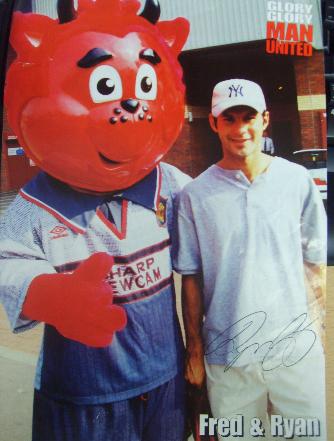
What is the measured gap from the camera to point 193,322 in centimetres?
189

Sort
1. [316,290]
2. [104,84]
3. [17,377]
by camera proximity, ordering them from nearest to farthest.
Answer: [104,84]
[316,290]
[17,377]

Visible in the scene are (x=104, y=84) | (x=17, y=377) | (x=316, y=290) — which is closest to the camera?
(x=104, y=84)

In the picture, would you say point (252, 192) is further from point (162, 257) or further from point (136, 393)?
point (136, 393)

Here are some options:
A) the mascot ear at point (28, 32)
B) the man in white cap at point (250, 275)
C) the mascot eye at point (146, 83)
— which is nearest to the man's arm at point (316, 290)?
the man in white cap at point (250, 275)

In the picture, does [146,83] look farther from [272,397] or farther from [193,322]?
[272,397]

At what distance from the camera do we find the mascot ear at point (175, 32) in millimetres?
1817

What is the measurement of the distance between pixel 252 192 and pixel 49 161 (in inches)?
27.0

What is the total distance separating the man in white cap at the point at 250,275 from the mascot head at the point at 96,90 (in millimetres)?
200

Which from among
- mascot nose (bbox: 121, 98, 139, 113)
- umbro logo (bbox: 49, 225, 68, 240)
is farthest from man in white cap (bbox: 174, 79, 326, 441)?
umbro logo (bbox: 49, 225, 68, 240)

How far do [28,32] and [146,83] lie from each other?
420 millimetres

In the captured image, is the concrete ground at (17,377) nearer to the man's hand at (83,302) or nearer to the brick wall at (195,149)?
the man's hand at (83,302)

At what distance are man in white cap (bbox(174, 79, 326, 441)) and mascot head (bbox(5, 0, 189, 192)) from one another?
20 cm

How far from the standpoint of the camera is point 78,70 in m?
1.74
